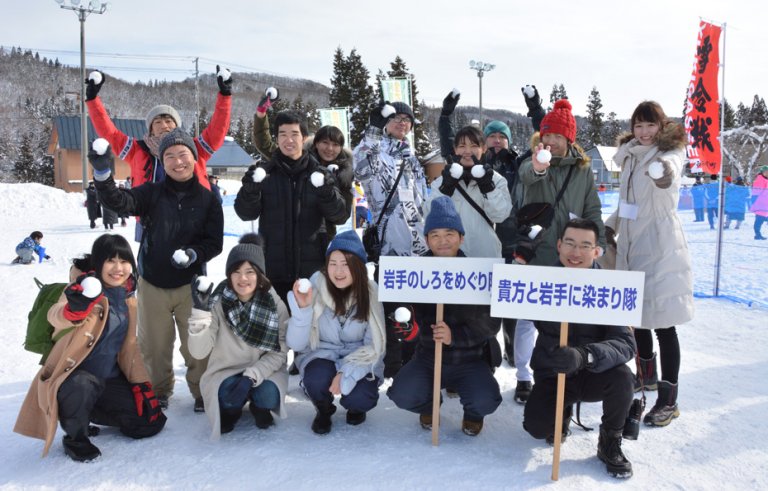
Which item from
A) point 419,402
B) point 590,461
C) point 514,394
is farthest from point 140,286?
point 590,461

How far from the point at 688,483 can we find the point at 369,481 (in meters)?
1.49

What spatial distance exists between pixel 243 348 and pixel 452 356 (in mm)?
1225

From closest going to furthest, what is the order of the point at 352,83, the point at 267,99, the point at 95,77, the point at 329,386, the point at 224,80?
the point at 329,386, the point at 95,77, the point at 224,80, the point at 267,99, the point at 352,83

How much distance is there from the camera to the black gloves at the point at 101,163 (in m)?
2.85

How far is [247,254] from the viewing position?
300 centimetres

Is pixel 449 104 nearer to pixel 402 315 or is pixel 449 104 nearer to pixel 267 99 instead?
pixel 267 99

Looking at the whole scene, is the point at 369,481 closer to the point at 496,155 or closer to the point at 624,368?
the point at 624,368

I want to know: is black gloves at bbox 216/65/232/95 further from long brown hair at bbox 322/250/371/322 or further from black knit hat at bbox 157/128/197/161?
Result: long brown hair at bbox 322/250/371/322

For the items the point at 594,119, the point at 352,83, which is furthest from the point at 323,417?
the point at 594,119

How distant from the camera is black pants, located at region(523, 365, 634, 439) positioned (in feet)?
8.48

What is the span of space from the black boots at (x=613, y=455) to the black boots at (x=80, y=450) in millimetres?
2557

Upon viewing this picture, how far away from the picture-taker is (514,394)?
3.55m

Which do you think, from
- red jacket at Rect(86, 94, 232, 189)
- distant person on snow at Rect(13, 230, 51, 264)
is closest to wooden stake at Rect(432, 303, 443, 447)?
red jacket at Rect(86, 94, 232, 189)

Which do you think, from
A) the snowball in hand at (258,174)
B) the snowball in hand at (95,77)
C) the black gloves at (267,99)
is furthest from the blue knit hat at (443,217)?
the snowball in hand at (95,77)
